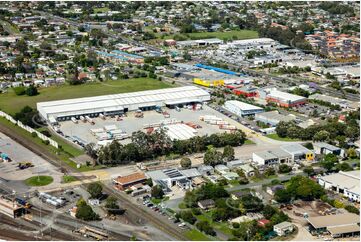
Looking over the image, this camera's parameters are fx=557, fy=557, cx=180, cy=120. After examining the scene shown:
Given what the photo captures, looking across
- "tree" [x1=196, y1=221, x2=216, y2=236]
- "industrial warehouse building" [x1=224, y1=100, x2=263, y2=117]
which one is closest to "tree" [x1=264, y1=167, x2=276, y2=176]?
"tree" [x1=196, y1=221, x2=216, y2=236]

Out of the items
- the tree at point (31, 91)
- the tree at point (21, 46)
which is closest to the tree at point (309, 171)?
the tree at point (31, 91)

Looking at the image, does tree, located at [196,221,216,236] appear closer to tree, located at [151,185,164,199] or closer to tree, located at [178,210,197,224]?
tree, located at [178,210,197,224]

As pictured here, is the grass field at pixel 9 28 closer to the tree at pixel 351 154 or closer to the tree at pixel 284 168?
the tree at pixel 284 168

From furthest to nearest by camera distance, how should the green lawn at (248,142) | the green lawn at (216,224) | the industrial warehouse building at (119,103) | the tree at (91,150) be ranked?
the industrial warehouse building at (119,103) < the green lawn at (248,142) < the tree at (91,150) < the green lawn at (216,224)

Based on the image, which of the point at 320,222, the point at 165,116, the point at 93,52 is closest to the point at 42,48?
the point at 93,52

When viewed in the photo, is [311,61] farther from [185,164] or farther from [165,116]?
[185,164]

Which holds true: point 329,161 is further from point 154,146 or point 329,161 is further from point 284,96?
point 284,96
